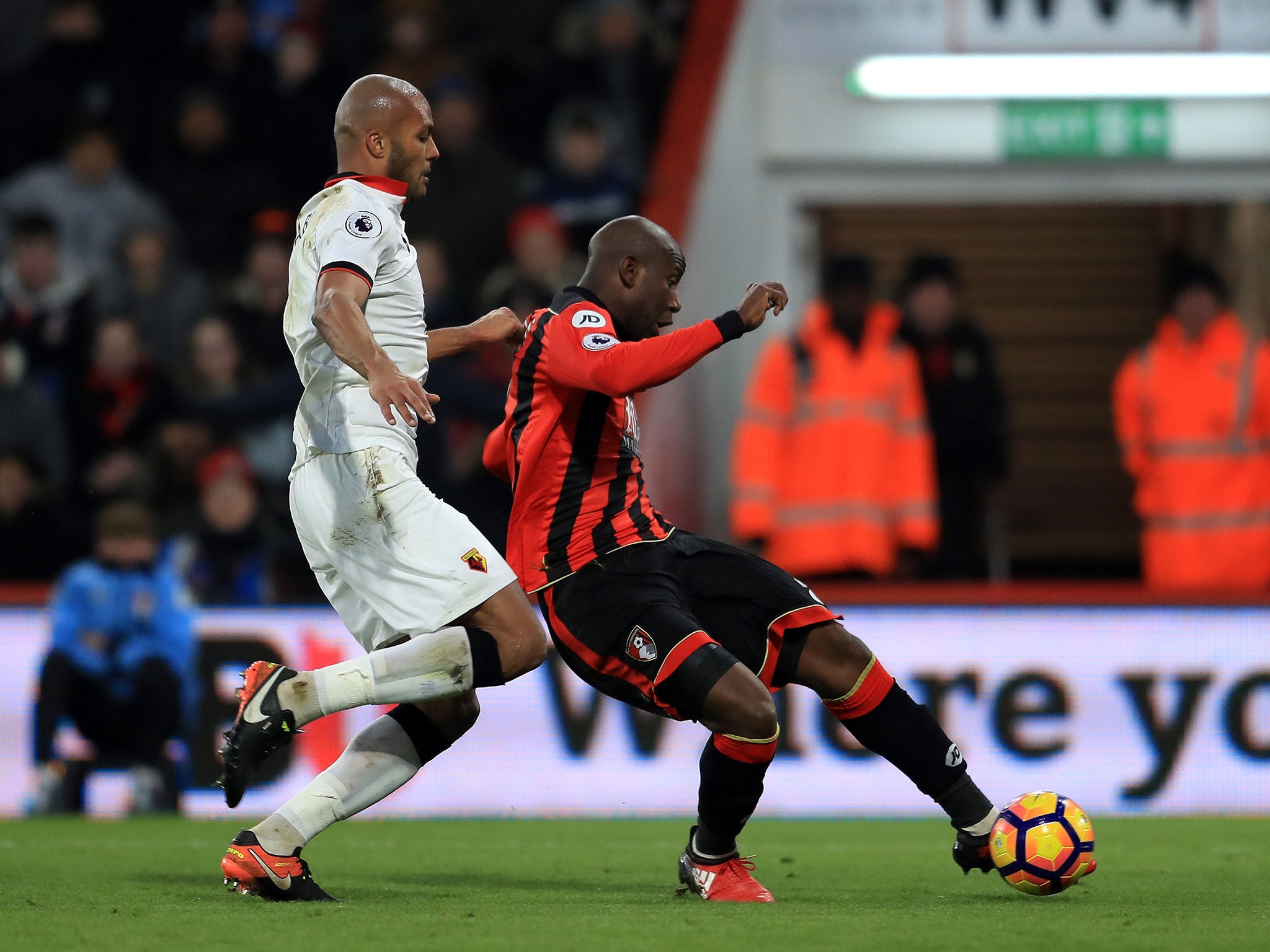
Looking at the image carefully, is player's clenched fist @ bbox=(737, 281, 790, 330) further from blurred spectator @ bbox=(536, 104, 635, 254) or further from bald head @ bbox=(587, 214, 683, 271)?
blurred spectator @ bbox=(536, 104, 635, 254)

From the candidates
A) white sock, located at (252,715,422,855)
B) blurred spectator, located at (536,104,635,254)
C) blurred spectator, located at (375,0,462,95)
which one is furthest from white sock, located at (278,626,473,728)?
blurred spectator, located at (375,0,462,95)

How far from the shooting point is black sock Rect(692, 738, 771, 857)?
5.09 meters

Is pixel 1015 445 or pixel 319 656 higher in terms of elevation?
pixel 1015 445

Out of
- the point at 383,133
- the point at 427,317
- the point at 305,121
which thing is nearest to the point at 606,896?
the point at 383,133

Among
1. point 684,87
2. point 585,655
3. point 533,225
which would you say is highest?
point 684,87

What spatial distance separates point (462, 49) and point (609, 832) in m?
5.86

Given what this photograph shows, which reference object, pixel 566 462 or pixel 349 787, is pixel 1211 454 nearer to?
pixel 566 462

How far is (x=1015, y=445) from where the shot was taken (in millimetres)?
12508

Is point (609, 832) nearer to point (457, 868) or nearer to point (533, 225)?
point (457, 868)

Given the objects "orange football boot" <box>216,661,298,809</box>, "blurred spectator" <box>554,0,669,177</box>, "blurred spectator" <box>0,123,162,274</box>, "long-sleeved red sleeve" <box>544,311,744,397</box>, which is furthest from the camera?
"blurred spectator" <box>554,0,669,177</box>

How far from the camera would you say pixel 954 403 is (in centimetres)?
927

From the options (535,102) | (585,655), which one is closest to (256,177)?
(535,102)

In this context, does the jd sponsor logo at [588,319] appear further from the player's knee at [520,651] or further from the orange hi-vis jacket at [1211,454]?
the orange hi-vis jacket at [1211,454]

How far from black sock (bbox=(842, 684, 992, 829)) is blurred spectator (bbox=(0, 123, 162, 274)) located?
256 inches
